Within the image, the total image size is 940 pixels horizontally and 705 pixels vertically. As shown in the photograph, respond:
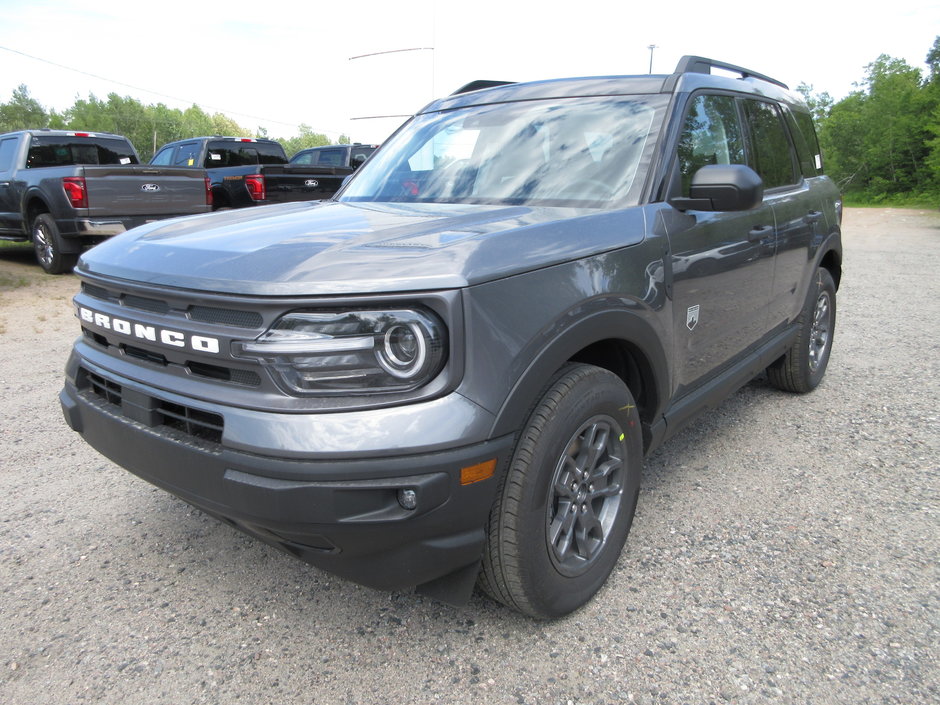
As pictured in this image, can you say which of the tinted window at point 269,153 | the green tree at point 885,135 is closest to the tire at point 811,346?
the tinted window at point 269,153

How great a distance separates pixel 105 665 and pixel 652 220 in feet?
7.83

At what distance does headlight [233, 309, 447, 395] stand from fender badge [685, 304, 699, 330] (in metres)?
1.40

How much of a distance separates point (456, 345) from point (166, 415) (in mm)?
925

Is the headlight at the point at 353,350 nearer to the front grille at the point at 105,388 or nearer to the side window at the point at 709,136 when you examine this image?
the front grille at the point at 105,388

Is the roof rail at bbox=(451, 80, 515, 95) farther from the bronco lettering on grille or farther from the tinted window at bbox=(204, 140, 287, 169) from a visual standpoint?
the tinted window at bbox=(204, 140, 287, 169)

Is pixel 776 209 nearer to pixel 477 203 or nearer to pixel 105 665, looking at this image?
pixel 477 203

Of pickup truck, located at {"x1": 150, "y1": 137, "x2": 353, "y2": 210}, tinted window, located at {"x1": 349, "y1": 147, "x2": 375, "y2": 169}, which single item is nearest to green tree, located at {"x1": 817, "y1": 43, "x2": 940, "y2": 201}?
tinted window, located at {"x1": 349, "y1": 147, "x2": 375, "y2": 169}

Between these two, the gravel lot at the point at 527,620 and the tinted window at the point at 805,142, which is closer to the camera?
the gravel lot at the point at 527,620

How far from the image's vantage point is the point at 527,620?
244 centimetres

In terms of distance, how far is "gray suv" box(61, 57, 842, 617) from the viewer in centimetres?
185

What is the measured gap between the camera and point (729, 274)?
126 inches

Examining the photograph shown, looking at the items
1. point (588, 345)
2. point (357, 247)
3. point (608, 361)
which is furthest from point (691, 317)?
point (357, 247)

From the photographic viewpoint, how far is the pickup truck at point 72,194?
29.3 feet

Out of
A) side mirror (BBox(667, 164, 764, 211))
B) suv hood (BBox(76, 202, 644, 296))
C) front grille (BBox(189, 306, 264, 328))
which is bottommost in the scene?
front grille (BBox(189, 306, 264, 328))
